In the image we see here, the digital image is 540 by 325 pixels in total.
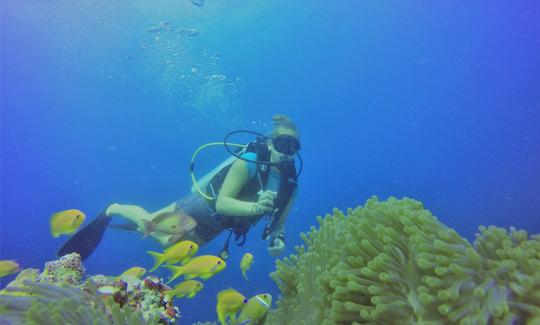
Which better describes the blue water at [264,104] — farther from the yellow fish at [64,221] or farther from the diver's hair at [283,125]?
the diver's hair at [283,125]

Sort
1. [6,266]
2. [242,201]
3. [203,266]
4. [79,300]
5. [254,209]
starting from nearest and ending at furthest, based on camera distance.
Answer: [79,300]
[203,266]
[6,266]
[254,209]
[242,201]

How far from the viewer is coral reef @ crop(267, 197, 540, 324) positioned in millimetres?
1515

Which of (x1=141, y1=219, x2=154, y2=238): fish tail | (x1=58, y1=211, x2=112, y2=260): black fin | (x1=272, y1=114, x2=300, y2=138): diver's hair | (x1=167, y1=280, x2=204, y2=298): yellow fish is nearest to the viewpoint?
(x1=167, y1=280, x2=204, y2=298): yellow fish

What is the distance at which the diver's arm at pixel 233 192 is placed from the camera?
17.0ft

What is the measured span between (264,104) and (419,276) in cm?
5745

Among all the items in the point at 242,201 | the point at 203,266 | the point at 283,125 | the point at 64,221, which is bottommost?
the point at 203,266

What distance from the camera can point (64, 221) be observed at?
186 inches

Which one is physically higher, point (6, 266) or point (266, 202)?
point (266, 202)

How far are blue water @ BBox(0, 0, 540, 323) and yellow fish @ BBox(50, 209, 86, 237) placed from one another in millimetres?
15379

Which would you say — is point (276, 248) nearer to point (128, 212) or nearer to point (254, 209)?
point (254, 209)

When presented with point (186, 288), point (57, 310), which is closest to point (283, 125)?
point (186, 288)

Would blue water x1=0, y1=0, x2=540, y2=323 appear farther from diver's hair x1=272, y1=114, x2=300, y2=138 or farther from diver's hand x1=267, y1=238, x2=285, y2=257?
diver's hair x1=272, y1=114, x2=300, y2=138

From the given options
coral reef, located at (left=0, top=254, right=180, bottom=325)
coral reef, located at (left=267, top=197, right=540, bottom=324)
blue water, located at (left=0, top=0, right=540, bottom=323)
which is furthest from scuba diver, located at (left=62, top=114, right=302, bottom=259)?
blue water, located at (left=0, top=0, right=540, bottom=323)

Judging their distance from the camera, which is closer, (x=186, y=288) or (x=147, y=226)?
(x=186, y=288)
